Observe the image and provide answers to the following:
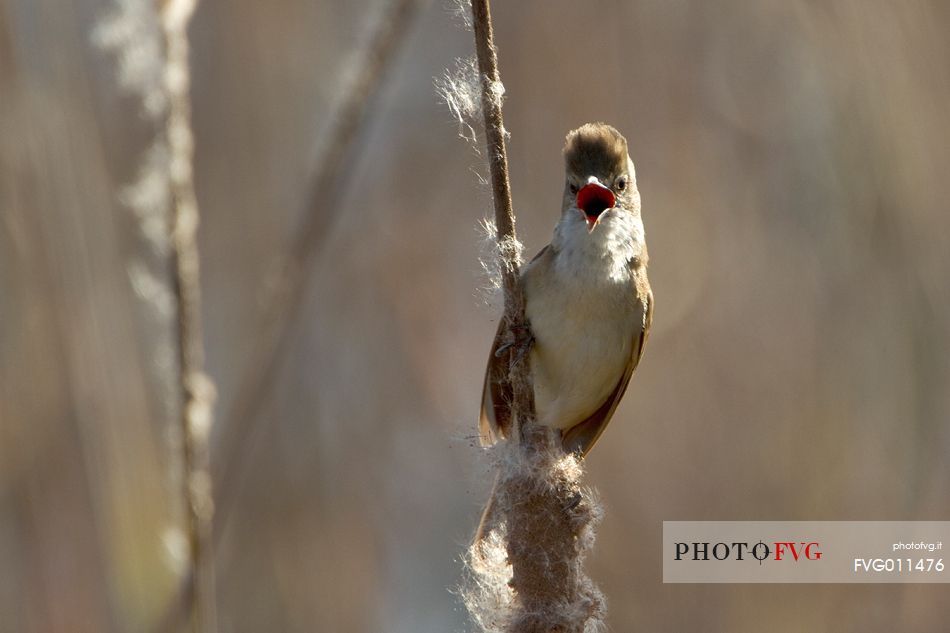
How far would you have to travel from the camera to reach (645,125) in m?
3.92

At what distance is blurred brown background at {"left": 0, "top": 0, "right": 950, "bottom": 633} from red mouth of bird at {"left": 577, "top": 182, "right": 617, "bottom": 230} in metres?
0.35

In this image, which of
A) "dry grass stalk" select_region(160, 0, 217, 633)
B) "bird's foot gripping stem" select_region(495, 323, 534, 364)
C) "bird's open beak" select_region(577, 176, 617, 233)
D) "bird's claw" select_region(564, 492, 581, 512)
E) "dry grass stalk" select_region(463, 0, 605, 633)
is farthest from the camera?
"bird's open beak" select_region(577, 176, 617, 233)

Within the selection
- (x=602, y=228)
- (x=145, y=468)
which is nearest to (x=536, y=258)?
(x=602, y=228)

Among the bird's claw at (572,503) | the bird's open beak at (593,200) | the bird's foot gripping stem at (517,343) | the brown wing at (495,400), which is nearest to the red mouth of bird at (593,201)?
the bird's open beak at (593,200)

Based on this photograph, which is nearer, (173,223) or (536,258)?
(173,223)

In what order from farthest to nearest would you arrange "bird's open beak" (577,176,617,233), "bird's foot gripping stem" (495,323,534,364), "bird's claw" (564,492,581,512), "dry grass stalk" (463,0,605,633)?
"bird's open beak" (577,176,617,233) < "bird's foot gripping stem" (495,323,534,364) < "bird's claw" (564,492,581,512) < "dry grass stalk" (463,0,605,633)

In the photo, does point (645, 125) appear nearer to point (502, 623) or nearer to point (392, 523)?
point (392, 523)

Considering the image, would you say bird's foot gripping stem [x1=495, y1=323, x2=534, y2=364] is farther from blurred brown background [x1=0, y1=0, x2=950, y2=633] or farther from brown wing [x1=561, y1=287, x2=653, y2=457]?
brown wing [x1=561, y1=287, x2=653, y2=457]

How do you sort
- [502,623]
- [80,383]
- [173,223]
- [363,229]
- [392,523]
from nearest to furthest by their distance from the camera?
[173,223] < [502,623] < [80,383] < [392,523] < [363,229]

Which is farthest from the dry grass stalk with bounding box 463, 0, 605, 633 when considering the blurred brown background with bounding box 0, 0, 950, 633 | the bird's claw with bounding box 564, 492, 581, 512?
the blurred brown background with bounding box 0, 0, 950, 633

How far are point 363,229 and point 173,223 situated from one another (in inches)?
91.0

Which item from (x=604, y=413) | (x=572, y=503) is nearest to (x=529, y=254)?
(x=604, y=413)

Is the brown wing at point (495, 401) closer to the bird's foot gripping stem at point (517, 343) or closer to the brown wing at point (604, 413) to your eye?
the bird's foot gripping stem at point (517, 343)

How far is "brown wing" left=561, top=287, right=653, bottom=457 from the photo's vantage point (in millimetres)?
3186
